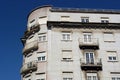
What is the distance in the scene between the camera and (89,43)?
4869 centimetres

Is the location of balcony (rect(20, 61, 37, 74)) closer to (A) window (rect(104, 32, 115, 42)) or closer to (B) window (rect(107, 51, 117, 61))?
(B) window (rect(107, 51, 117, 61))

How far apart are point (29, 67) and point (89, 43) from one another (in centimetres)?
1081

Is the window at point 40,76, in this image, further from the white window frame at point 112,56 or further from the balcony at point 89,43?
the white window frame at point 112,56

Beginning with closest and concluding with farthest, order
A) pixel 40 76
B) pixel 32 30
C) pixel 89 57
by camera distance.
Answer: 1. pixel 40 76
2. pixel 89 57
3. pixel 32 30

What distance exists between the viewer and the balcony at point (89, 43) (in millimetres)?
48031

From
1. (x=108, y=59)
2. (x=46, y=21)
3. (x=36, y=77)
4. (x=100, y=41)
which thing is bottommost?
(x=36, y=77)

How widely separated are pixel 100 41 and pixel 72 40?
480cm

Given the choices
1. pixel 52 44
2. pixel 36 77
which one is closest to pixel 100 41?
pixel 52 44

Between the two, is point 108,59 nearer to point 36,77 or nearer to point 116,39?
point 116,39

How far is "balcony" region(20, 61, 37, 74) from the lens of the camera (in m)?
47.5

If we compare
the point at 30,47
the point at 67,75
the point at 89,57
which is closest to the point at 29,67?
the point at 30,47

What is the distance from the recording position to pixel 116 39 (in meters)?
49.9

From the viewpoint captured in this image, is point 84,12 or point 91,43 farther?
point 84,12

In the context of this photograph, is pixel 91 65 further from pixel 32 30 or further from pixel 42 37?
pixel 32 30
